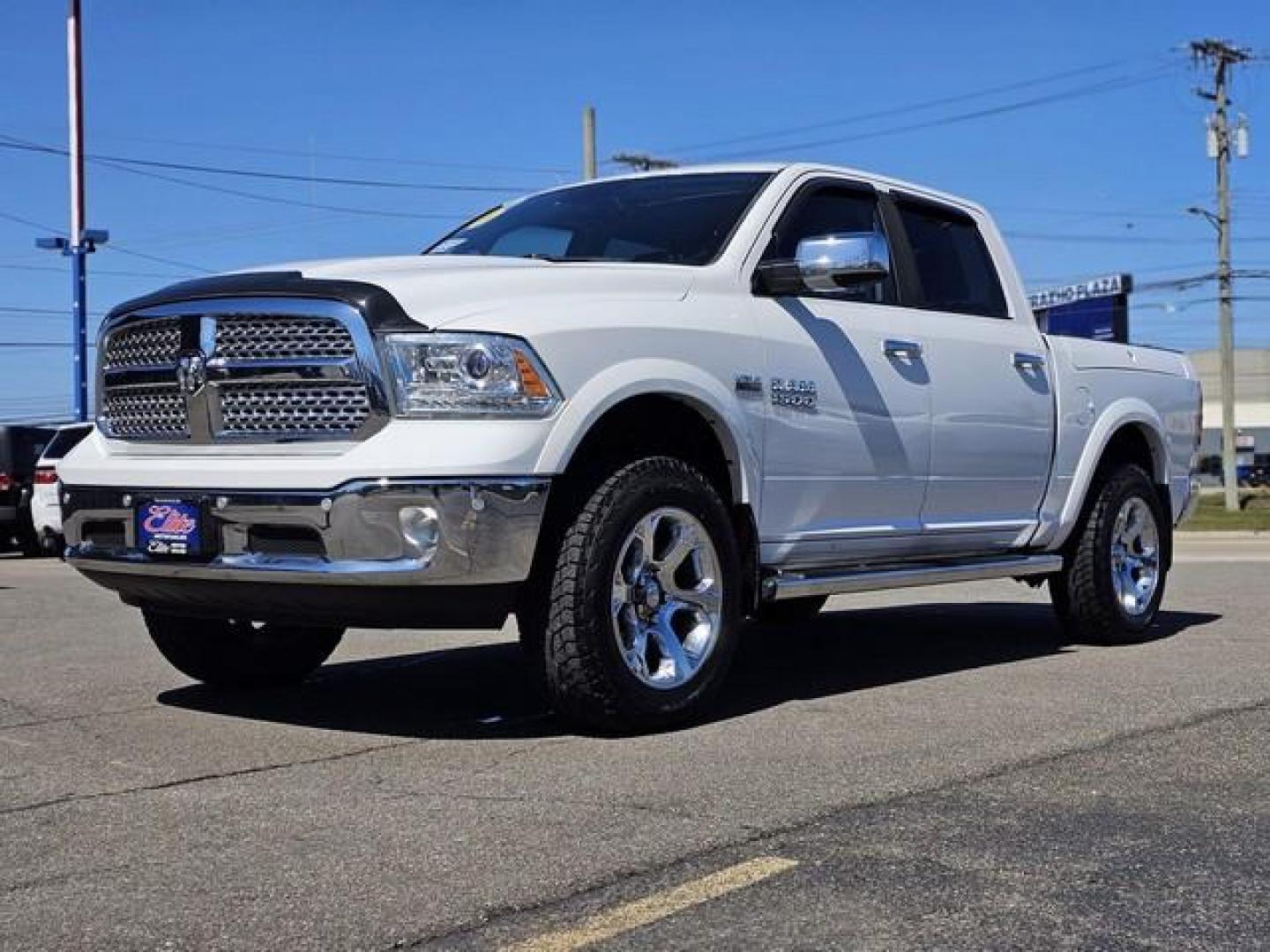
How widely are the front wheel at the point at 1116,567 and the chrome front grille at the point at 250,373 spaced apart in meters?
4.18

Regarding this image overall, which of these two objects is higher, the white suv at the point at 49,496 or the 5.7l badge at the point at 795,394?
the 5.7l badge at the point at 795,394

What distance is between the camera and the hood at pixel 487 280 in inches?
187

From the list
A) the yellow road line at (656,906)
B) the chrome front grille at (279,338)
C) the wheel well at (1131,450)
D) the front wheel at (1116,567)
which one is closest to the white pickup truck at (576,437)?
the chrome front grille at (279,338)

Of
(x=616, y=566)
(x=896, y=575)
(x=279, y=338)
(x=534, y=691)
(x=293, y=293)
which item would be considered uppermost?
(x=293, y=293)

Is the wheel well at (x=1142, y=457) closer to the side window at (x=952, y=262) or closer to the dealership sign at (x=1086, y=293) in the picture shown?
the side window at (x=952, y=262)

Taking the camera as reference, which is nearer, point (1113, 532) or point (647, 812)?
point (647, 812)

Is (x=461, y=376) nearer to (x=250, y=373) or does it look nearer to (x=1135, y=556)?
(x=250, y=373)

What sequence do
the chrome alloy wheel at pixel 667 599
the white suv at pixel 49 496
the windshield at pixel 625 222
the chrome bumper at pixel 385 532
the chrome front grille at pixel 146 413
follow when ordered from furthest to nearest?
1. the white suv at pixel 49 496
2. the windshield at pixel 625 222
3. the chrome front grille at pixel 146 413
4. the chrome alloy wheel at pixel 667 599
5. the chrome bumper at pixel 385 532

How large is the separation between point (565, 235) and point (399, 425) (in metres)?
1.96

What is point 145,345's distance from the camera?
529 cm

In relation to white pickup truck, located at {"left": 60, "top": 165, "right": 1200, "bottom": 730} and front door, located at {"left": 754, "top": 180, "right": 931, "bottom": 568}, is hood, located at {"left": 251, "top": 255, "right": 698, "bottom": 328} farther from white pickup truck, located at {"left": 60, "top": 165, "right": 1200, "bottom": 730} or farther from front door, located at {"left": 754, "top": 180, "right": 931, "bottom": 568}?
front door, located at {"left": 754, "top": 180, "right": 931, "bottom": 568}

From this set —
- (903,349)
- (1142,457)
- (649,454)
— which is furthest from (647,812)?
(1142,457)

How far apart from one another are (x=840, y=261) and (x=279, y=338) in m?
2.02

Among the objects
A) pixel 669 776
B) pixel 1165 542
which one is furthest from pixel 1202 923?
pixel 1165 542
